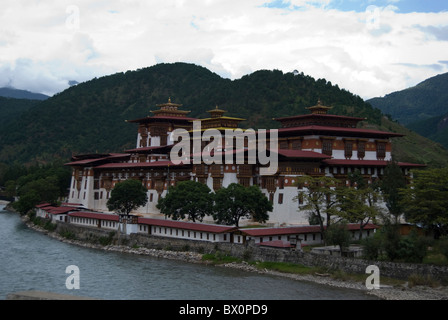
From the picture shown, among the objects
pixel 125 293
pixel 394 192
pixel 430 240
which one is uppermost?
pixel 394 192

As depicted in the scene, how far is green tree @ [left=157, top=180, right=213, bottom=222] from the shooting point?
59.9 meters

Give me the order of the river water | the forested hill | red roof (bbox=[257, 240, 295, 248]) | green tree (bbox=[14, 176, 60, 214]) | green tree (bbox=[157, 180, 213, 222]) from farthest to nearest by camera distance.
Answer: the forested hill < green tree (bbox=[14, 176, 60, 214]) < green tree (bbox=[157, 180, 213, 222]) < red roof (bbox=[257, 240, 295, 248]) < the river water

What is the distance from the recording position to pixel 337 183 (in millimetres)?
61844

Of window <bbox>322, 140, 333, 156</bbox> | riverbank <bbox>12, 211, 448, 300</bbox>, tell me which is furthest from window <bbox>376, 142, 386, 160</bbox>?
riverbank <bbox>12, 211, 448, 300</bbox>

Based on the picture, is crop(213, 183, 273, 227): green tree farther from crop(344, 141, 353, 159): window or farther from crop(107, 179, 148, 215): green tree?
crop(107, 179, 148, 215): green tree

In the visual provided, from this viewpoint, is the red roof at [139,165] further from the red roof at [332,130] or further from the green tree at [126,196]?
the red roof at [332,130]

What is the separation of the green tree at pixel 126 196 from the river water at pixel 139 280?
1179cm

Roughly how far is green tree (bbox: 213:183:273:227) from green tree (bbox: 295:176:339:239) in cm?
370

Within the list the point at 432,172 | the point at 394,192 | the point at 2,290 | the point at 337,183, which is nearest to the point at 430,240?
the point at 432,172

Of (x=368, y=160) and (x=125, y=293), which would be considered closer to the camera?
(x=125, y=293)

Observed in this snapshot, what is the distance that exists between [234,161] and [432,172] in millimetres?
21093

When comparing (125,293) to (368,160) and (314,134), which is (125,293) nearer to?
(314,134)

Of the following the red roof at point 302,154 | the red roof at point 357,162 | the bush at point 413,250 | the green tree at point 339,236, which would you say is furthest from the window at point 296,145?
the bush at point 413,250

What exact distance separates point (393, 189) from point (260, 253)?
16.3 m
